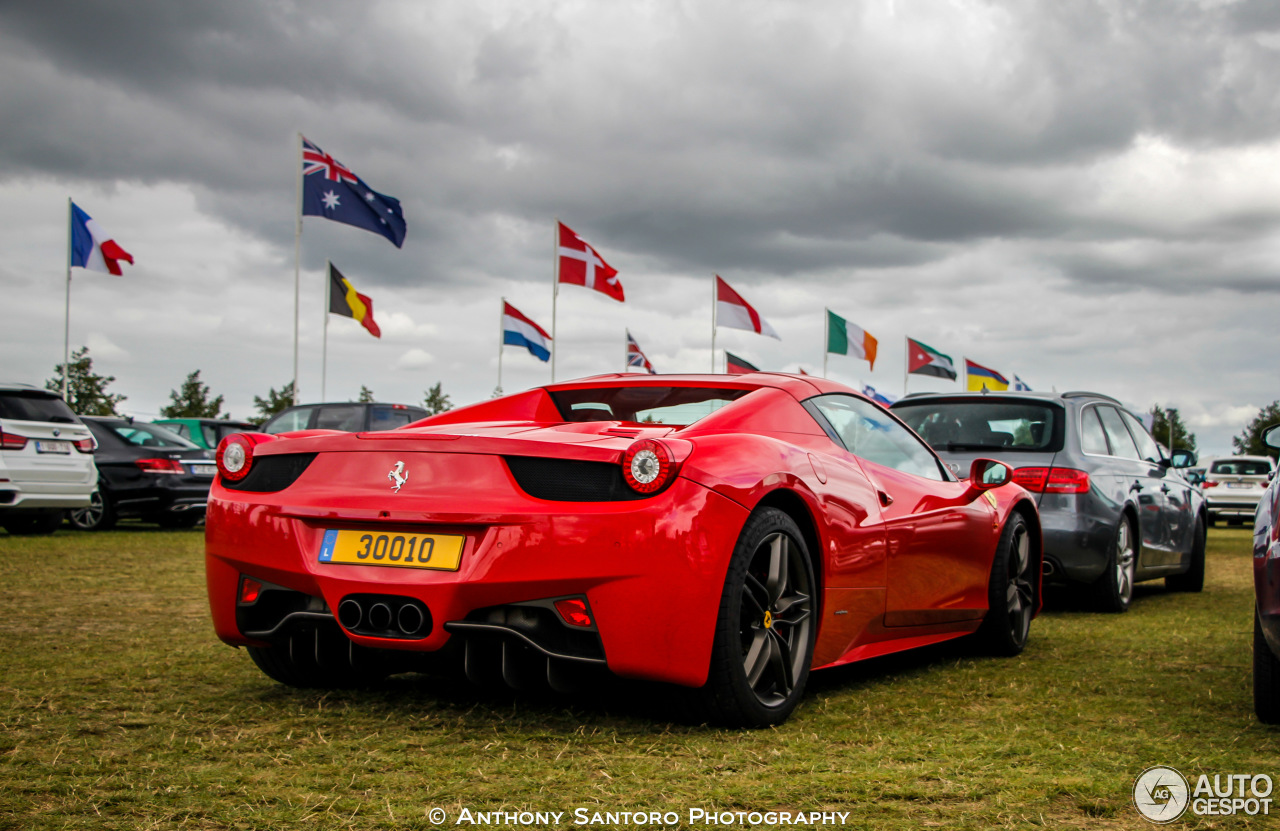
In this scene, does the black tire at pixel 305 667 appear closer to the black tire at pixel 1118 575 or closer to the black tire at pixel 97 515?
the black tire at pixel 1118 575

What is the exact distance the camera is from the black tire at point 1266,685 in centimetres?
388

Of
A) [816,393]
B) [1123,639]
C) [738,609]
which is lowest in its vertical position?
[1123,639]

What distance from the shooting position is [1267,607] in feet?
→ 11.8

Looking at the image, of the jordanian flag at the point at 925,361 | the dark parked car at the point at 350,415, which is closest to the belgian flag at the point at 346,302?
the dark parked car at the point at 350,415

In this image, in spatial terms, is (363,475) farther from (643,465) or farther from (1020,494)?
(1020,494)

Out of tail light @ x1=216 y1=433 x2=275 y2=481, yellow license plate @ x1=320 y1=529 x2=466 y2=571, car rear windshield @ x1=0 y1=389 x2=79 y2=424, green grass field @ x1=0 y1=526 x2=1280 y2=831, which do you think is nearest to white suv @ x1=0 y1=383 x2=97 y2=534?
car rear windshield @ x1=0 y1=389 x2=79 y2=424

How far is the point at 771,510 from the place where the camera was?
3828mm

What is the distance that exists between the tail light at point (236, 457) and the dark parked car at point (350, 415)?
A: 11.4 m

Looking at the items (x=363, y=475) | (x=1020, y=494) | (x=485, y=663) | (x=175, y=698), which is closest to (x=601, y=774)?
(x=485, y=663)

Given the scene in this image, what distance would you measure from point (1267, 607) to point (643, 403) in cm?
228

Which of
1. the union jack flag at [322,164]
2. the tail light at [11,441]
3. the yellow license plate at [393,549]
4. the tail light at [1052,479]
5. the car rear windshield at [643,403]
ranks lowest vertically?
the yellow license plate at [393,549]

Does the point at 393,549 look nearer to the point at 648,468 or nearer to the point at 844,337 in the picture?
the point at 648,468

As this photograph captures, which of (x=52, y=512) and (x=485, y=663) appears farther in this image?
Answer: (x=52, y=512)

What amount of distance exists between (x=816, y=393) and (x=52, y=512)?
39.3 feet
